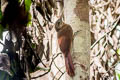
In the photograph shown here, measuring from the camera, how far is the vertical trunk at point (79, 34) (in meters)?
→ 0.87

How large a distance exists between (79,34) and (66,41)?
0.27 ft

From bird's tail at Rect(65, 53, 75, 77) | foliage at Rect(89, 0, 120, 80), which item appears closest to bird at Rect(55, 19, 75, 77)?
bird's tail at Rect(65, 53, 75, 77)

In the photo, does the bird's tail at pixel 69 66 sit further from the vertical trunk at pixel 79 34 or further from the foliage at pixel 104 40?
the foliage at pixel 104 40

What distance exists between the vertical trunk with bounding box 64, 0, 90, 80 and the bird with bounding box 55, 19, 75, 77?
14 millimetres

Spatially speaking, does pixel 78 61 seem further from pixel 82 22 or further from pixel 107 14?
pixel 107 14

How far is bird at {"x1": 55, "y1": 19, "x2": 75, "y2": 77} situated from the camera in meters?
0.87

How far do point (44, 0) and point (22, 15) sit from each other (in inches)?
16.0

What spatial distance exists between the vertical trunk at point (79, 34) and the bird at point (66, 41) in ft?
0.05

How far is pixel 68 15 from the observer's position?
0.92 m

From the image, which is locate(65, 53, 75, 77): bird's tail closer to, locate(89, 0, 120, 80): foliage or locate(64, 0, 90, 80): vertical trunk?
locate(64, 0, 90, 80): vertical trunk

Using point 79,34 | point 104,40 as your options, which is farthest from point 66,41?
point 104,40

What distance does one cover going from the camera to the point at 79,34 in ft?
2.94

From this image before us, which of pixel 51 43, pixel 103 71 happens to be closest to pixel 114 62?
pixel 103 71

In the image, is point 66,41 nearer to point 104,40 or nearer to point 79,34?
point 79,34
